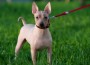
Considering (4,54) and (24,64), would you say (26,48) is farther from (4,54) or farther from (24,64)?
(24,64)

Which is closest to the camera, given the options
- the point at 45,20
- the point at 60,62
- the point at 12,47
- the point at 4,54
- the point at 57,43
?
the point at 45,20

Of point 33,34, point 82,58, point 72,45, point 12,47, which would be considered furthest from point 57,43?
point 33,34

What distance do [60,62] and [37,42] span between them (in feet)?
2.06

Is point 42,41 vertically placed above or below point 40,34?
below

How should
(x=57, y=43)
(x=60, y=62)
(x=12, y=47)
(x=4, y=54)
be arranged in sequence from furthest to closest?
(x=57, y=43), (x=12, y=47), (x=4, y=54), (x=60, y=62)

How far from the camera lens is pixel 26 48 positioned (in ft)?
30.6

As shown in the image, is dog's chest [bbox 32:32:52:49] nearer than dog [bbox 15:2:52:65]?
No

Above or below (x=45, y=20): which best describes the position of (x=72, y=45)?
below

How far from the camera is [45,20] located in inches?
275

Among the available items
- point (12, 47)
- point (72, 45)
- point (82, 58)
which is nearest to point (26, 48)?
point (12, 47)

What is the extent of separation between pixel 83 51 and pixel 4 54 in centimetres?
163

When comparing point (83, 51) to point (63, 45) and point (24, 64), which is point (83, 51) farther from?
point (24, 64)

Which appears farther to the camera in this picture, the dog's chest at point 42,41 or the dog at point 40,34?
the dog's chest at point 42,41

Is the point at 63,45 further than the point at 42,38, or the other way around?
the point at 63,45
